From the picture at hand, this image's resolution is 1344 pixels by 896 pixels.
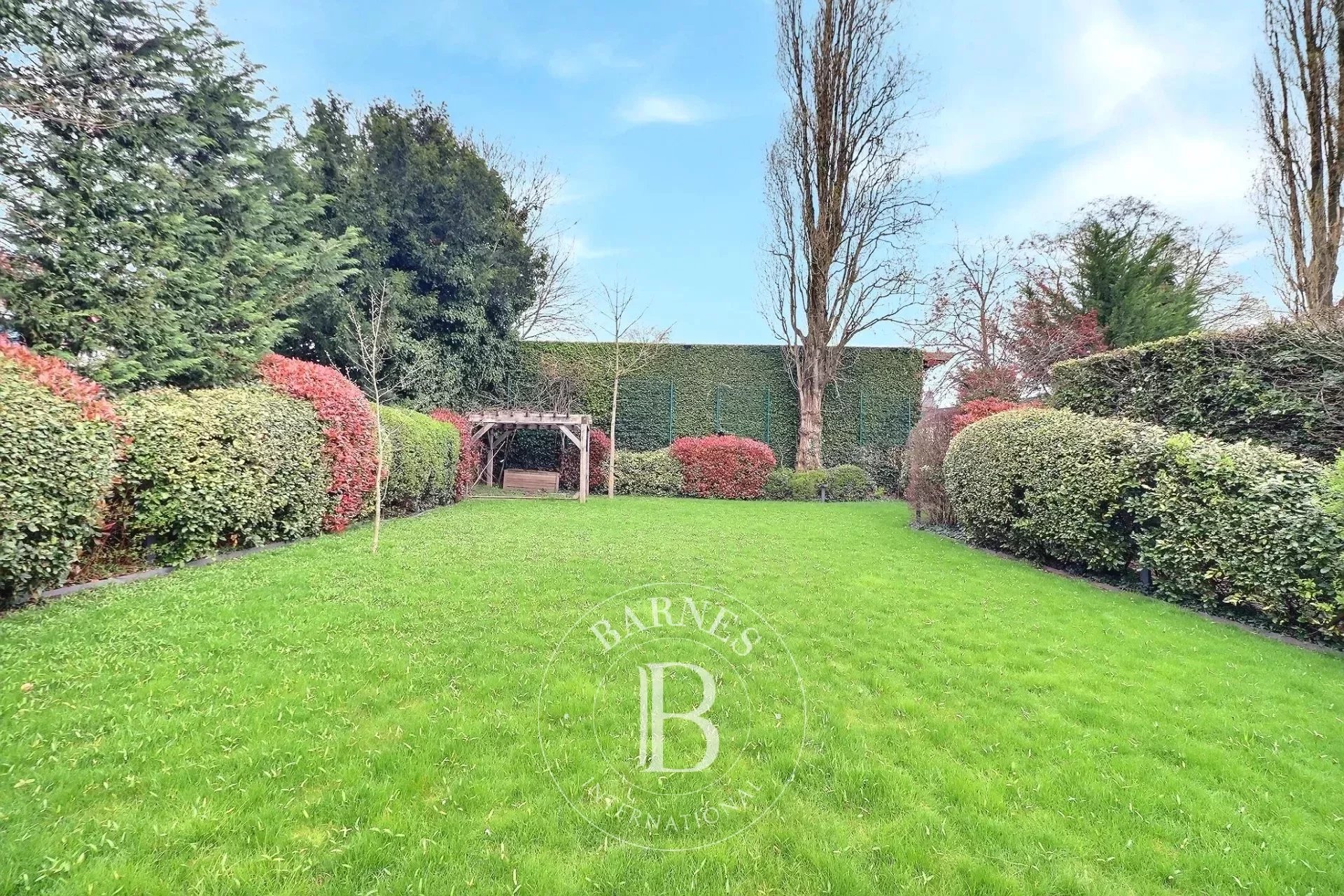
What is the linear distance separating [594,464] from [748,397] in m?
5.32

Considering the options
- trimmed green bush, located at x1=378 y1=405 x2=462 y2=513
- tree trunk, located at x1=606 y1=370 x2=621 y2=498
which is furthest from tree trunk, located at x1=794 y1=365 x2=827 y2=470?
trimmed green bush, located at x1=378 y1=405 x2=462 y2=513

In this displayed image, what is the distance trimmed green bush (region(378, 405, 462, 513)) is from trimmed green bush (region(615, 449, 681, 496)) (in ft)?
14.2

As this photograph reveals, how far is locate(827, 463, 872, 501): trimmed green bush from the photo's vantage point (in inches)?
550

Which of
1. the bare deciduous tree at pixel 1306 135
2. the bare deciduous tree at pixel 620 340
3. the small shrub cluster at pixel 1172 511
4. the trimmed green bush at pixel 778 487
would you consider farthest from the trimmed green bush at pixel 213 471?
the bare deciduous tree at pixel 1306 135

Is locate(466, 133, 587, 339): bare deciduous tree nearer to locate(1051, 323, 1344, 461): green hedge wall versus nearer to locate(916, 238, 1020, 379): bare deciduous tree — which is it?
locate(916, 238, 1020, 379): bare deciduous tree

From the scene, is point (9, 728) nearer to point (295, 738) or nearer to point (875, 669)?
point (295, 738)

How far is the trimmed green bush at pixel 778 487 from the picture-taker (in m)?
14.2

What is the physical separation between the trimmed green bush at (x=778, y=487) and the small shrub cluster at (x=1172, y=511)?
6.79 metres

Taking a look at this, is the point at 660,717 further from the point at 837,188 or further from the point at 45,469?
the point at 837,188

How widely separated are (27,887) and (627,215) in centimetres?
1396

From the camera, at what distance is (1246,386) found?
18.6 feet

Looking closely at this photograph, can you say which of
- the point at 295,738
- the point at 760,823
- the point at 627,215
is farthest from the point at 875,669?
the point at 627,215

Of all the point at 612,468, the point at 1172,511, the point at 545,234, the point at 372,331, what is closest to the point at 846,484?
the point at 612,468

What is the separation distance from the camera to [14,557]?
373cm
